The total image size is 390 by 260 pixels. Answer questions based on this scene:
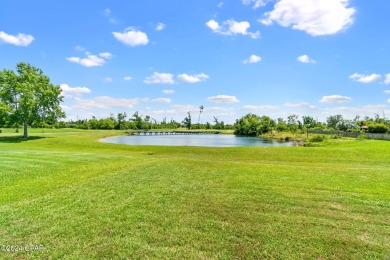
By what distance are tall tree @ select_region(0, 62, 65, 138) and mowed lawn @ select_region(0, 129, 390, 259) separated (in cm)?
3112

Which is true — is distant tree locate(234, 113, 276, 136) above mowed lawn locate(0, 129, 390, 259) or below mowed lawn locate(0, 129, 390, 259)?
above

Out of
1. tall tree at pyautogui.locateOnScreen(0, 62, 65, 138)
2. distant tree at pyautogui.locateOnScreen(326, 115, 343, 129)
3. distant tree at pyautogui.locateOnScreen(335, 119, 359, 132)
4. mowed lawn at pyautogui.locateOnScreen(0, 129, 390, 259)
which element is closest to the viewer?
mowed lawn at pyautogui.locateOnScreen(0, 129, 390, 259)

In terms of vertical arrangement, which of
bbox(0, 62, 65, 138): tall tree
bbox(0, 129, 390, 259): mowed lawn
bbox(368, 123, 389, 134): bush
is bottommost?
bbox(0, 129, 390, 259): mowed lawn

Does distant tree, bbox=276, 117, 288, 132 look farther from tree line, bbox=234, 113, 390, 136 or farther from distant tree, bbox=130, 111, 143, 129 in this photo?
distant tree, bbox=130, 111, 143, 129

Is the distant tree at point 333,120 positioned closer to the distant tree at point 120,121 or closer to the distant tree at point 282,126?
the distant tree at point 282,126

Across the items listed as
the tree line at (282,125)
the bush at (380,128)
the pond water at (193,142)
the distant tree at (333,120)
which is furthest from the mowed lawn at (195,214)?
the distant tree at (333,120)

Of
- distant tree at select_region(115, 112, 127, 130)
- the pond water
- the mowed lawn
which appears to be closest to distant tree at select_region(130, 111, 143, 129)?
distant tree at select_region(115, 112, 127, 130)

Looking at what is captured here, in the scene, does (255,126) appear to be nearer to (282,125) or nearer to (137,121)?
(282,125)

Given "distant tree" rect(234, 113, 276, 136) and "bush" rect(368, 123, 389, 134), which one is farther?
"distant tree" rect(234, 113, 276, 136)

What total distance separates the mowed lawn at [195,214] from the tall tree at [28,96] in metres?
31.1

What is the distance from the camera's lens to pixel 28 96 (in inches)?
1422

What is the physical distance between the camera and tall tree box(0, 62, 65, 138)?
3569cm

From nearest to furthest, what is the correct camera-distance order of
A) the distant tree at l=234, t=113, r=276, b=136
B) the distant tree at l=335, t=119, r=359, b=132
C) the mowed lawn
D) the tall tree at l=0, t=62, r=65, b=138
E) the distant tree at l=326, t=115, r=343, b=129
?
the mowed lawn → the tall tree at l=0, t=62, r=65, b=138 → the distant tree at l=335, t=119, r=359, b=132 → the distant tree at l=234, t=113, r=276, b=136 → the distant tree at l=326, t=115, r=343, b=129

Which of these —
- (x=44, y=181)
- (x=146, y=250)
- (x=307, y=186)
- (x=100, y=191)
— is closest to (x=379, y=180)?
(x=307, y=186)
